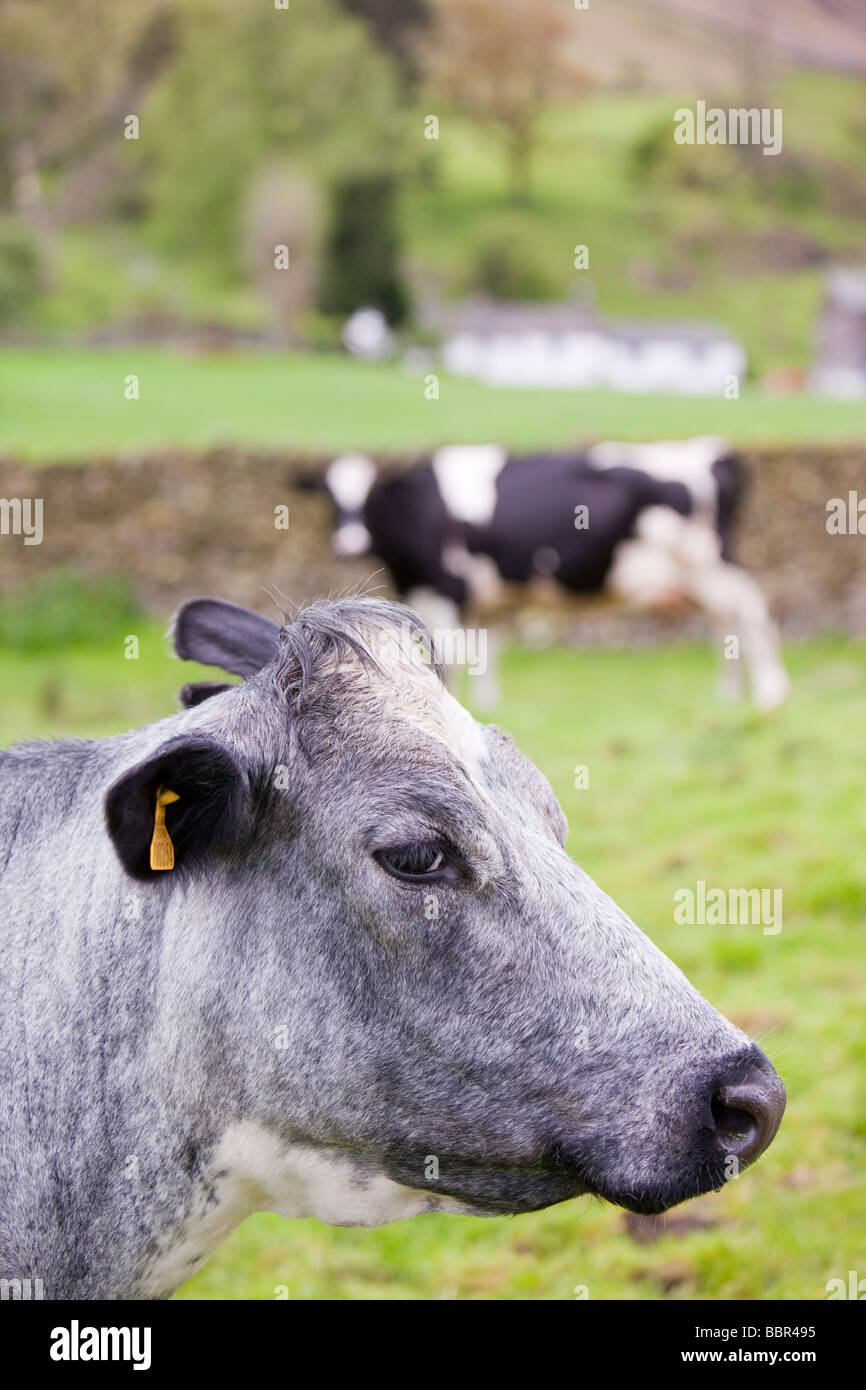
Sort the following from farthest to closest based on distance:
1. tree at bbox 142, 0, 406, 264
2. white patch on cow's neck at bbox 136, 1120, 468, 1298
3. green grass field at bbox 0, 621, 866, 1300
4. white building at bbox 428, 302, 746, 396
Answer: white building at bbox 428, 302, 746, 396
tree at bbox 142, 0, 406, 264
green grass field at bbox 0, 621, 866, 1300
white patch on cow's neck at bbox 136, 1120, 468, 1298

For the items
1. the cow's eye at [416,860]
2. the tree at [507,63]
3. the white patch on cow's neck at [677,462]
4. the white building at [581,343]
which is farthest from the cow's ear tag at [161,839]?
the tree at [507,63]

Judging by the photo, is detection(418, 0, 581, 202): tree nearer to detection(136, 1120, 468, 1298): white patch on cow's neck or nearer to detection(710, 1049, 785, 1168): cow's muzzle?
detection(136, 1120, 468, 1298): white patch on cow's neck

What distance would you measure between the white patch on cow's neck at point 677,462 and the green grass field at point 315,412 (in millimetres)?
4596

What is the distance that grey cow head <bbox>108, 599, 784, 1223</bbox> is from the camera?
2205 mm

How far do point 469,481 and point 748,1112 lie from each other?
11264 mm

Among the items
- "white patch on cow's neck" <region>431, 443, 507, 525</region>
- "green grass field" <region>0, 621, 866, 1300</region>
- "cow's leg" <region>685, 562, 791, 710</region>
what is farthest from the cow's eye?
"white patch on cow's neck" <region>431, 443, 507, 525</region>

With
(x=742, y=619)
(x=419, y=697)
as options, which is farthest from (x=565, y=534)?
(x=419, y=697)

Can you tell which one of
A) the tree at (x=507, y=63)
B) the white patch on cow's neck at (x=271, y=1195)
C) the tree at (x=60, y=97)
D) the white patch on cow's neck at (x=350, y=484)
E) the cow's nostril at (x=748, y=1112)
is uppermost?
the tree at (x=507, y=63)

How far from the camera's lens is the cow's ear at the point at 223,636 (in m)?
2.85

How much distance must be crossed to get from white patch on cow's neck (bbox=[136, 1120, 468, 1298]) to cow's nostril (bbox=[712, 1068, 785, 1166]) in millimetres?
544

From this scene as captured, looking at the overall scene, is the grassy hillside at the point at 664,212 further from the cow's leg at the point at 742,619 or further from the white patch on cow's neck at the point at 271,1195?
the white patch on cow's neck at the point at 271,1195

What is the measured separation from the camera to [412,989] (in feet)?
7.43
